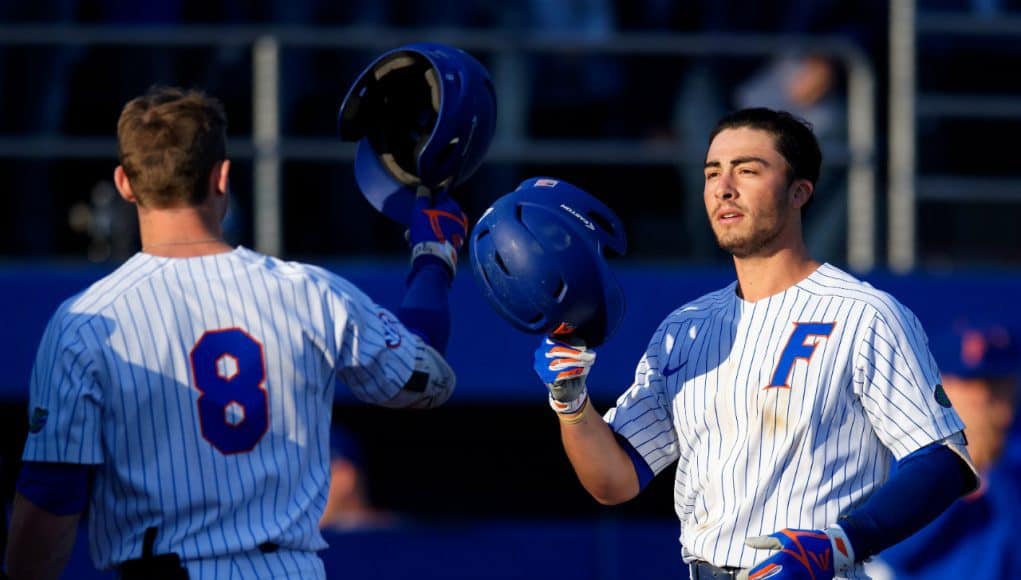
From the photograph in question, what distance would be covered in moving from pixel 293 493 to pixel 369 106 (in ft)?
4.02

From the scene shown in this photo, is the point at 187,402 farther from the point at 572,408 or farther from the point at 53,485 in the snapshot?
the point at 572,408

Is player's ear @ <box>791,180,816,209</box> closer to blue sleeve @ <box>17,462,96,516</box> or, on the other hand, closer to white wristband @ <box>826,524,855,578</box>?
white wristband @ <box>826,524,855,578</box>

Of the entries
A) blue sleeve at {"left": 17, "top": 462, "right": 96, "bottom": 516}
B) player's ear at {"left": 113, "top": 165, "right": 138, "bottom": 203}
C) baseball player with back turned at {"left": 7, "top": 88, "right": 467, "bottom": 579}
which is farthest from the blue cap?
blue sleeve at {"left": 17, "top": 462, "right": 96, "bottom": 516}

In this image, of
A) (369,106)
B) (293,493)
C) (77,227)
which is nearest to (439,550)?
(77,227)

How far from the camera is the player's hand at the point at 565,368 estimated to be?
3.66m

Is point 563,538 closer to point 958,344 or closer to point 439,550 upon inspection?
point 439,550

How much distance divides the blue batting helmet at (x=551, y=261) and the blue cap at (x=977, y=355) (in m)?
1.85

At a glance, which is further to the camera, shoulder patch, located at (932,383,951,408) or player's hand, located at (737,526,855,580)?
shoulder patch, located at (932,383,951,408)

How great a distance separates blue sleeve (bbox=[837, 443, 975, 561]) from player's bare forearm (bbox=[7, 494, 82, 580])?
1587mm

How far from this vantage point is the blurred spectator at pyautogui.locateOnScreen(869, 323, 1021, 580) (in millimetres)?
5023

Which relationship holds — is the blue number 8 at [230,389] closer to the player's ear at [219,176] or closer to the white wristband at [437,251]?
the player's ear at [219,176]

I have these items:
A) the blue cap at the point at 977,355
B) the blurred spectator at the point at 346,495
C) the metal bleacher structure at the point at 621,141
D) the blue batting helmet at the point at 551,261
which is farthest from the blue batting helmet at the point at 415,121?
the blurred spectator at the point at 346,495

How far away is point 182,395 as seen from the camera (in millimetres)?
3438

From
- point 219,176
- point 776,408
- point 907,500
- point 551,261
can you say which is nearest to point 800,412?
point 776,408
